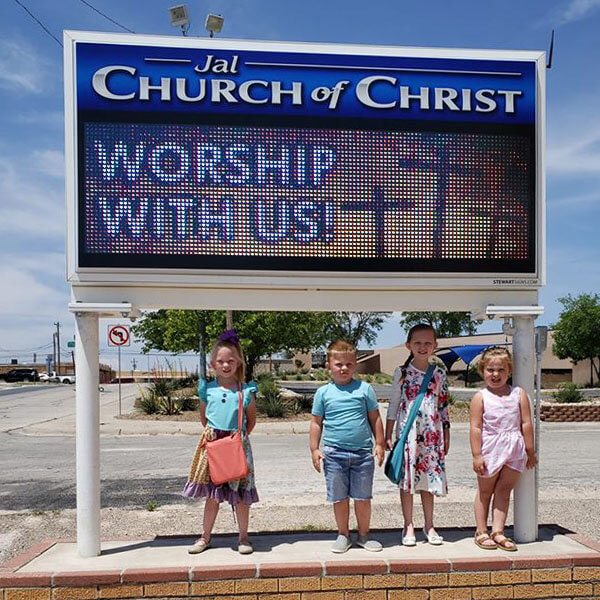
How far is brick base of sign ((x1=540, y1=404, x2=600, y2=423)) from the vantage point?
19547 mm

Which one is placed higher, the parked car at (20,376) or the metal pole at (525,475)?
the metal pole at (525,475)

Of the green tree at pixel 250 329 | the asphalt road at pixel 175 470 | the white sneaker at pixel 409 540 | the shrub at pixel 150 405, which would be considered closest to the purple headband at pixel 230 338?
the white sneaker at pixel 409 540

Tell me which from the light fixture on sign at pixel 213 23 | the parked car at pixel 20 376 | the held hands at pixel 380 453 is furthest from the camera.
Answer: the parked car at pixel 20 376

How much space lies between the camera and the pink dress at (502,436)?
15.4 ft

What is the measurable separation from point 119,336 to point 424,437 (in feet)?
45.4

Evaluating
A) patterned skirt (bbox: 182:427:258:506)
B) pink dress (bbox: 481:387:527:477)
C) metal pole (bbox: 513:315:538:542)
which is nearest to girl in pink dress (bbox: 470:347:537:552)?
pink dress (bbox: 481:387:527:477)

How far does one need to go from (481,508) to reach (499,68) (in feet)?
10.2

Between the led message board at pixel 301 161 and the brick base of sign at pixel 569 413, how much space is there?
632 inches

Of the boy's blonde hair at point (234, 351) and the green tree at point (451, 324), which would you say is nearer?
the boy's blonde hair at point (234, 351)

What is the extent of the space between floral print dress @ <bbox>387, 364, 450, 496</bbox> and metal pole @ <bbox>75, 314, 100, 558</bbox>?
2.04 metres

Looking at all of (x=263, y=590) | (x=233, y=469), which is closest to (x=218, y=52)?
(x=233, y=469)

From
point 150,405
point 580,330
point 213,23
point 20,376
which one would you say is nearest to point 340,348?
point 213,23

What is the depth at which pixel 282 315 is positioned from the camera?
77.4 ft

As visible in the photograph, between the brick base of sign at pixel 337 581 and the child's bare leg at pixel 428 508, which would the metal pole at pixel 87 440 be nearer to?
the brick base of sign at pixel 337 581
